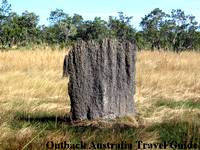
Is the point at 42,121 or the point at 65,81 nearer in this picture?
the point at 42,121

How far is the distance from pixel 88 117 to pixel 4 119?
122 centimetres

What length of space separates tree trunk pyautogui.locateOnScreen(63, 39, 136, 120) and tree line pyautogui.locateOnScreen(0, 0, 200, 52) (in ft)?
66.8

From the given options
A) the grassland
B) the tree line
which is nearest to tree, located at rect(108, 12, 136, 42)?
the tree line

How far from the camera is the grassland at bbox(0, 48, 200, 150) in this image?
5598 mm

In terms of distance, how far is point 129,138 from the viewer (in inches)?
219

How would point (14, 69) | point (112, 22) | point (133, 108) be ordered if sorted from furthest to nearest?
point (112, 22), point (14, 69), point (133, 108)

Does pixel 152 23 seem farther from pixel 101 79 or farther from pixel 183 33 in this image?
pixel 101 79

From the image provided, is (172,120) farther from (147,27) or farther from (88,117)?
(147,27)

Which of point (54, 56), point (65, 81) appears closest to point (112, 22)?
point (54, 56)

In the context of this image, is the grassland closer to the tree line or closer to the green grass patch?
the green grass patch

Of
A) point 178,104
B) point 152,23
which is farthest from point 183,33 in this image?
point 178,104

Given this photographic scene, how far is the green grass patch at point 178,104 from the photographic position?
28.6 ft

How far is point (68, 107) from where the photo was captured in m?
8.46

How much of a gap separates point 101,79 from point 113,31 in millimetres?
29136
